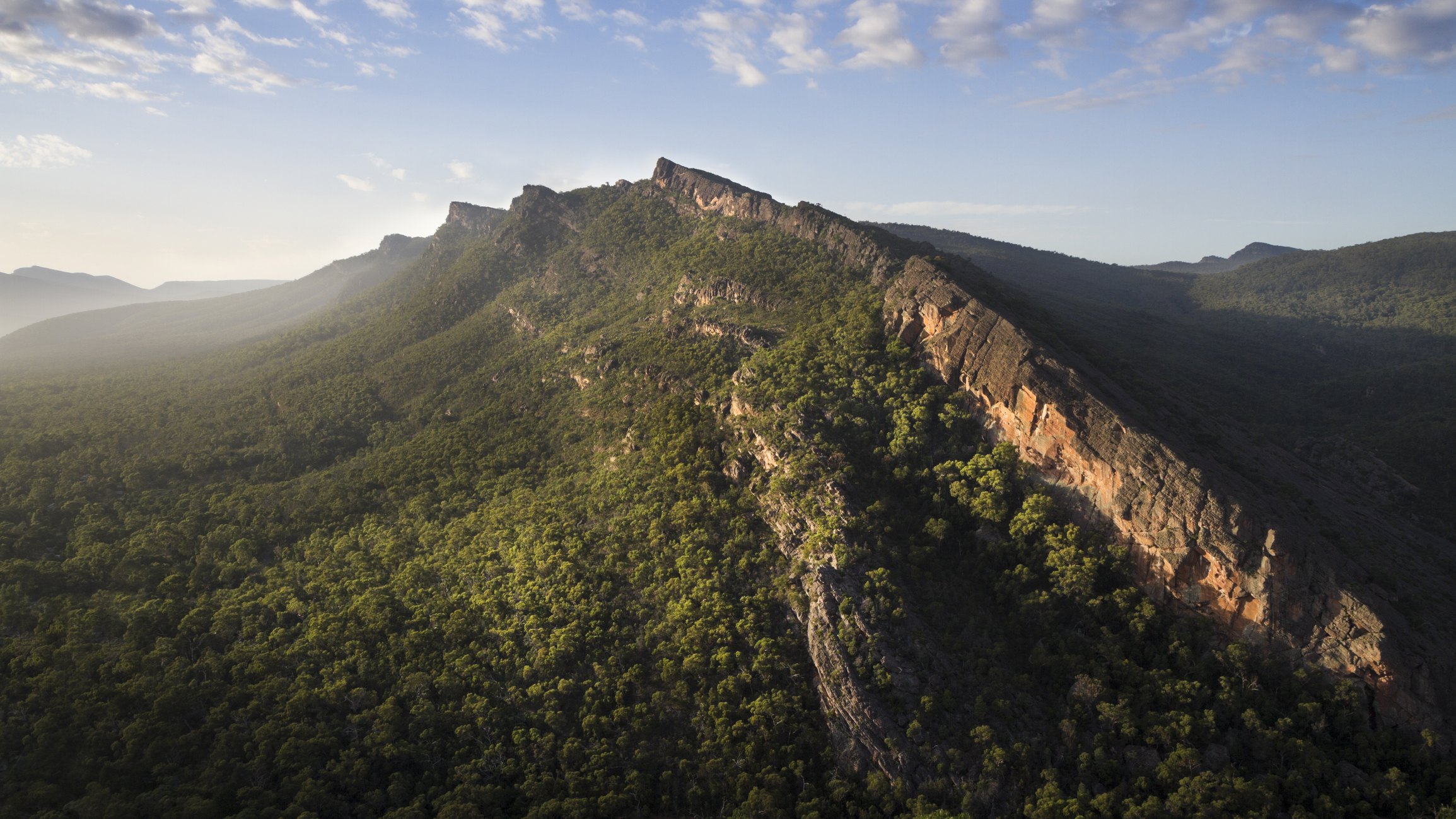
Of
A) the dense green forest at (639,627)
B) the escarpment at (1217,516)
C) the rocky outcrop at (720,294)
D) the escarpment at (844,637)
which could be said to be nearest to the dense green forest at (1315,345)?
the escarpment at (1217,516)

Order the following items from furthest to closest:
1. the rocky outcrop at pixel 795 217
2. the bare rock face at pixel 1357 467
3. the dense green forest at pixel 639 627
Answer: the rocky outcrop at pixel 795 217, the bare rock face at pixel 1357 467, the dense green forest at pixel 639 627

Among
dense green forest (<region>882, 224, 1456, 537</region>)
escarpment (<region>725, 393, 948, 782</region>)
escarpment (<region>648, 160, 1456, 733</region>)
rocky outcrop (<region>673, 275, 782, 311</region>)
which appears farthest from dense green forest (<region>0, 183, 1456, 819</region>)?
dense green forest (<region>882, 224, 1456, 537</region>)

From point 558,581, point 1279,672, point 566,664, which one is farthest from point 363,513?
point 1279,672

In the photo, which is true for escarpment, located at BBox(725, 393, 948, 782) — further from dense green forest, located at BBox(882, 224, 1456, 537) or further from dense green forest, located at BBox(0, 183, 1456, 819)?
dense green forest, located at BBox(882, 224, 1456, 537)

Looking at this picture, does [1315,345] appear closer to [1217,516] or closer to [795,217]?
[795,217]

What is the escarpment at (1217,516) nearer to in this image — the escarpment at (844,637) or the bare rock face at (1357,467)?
the escarpment at (844,637)

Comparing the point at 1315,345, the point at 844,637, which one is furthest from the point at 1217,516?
the point at 1315,345
